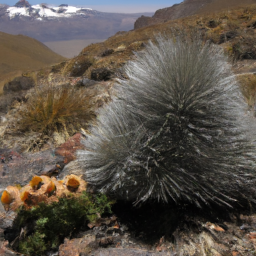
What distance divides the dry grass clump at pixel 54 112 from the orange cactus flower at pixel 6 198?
1670 mm

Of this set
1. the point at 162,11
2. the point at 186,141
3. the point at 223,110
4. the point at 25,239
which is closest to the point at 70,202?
the point at 25,239

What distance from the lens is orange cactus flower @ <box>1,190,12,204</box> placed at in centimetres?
193

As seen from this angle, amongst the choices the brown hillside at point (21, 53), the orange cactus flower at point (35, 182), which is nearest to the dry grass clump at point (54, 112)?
the orange cactus flower at point (35, 182)

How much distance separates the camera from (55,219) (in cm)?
177

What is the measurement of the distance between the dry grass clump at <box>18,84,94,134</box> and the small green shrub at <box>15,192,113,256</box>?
1.87 meters

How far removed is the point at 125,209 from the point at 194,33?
1.66m

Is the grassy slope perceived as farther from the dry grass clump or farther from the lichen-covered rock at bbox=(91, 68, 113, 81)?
the dry grass clump

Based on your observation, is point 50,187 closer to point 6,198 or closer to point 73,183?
point 73,183

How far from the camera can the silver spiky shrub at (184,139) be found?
5.66 feet

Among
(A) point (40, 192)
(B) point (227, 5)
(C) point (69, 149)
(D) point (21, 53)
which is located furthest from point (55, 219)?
(D) point (21, 53)

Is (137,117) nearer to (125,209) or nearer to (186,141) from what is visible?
(186,141)

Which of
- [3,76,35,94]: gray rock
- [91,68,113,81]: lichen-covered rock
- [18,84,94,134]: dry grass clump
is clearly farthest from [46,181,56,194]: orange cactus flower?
[3,76,35,94]: gray rock

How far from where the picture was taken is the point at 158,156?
5.74ft

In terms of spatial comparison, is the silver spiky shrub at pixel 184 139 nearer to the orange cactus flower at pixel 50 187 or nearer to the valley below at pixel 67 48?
the orange cactus flower at pixel 50 187
